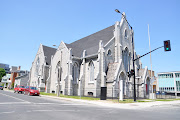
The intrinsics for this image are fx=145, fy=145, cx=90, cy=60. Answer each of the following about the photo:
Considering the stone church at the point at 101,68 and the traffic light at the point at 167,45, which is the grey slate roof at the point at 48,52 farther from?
the traffic light at the point at 167,45

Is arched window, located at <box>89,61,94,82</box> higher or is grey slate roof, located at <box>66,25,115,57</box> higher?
grey slate roof, located at <box>66,25,115,57</box>

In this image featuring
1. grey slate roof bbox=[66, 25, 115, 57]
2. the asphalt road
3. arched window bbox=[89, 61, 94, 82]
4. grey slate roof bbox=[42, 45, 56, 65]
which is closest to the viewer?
the asphalt road

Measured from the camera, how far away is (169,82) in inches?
2594

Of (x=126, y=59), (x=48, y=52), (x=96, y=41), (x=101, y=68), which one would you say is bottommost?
(x=101, y=68)

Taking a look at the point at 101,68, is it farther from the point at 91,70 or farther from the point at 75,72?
the point at 75,72

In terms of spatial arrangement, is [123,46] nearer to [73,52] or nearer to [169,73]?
[73,52]

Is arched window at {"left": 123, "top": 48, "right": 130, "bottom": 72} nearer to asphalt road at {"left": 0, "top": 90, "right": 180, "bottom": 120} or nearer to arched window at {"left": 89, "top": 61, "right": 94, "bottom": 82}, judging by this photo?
arched window at {"left": 89, "top": 61, "right": 94, "bottom": 82}

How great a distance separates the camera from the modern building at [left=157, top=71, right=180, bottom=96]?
206 ft

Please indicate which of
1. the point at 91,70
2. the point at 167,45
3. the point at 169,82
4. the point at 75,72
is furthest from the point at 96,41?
the point at 169,82

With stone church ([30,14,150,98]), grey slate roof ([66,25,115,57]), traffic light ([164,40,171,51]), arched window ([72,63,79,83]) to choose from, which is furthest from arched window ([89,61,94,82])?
traffic light ([164,40,171,51])

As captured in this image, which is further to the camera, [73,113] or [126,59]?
[126,59]

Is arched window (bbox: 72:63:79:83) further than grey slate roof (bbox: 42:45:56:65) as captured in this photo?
No

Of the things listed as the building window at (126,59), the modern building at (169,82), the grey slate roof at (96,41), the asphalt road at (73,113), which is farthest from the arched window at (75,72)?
the modern building at (169,82)

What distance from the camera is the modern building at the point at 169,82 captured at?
62.8 m
